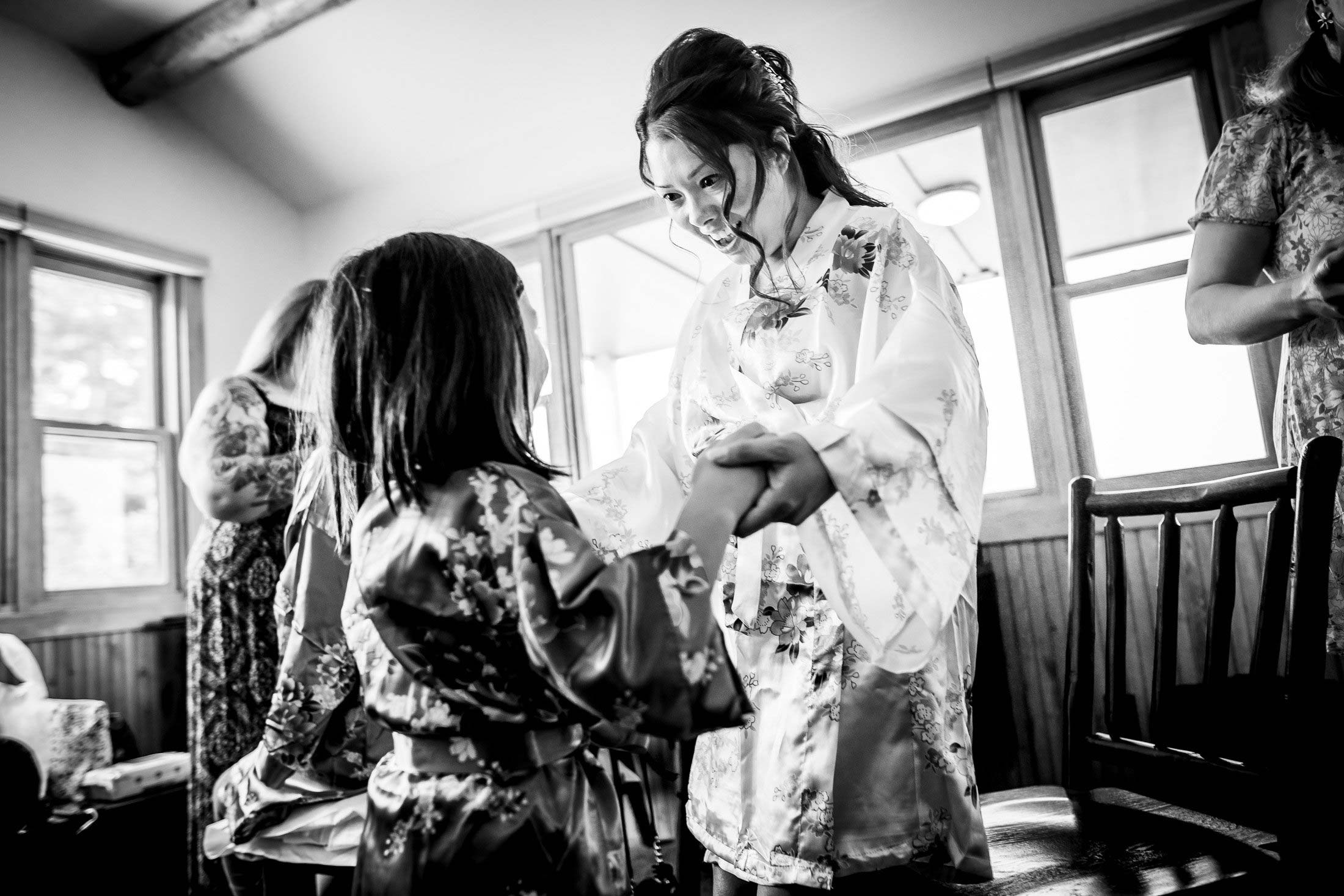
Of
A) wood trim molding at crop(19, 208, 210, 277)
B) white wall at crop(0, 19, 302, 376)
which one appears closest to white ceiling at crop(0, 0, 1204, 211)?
white wall at crop(0, 19, 302, 376)

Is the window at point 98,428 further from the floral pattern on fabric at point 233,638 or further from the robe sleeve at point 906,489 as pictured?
the robe sleeve at point 906,489

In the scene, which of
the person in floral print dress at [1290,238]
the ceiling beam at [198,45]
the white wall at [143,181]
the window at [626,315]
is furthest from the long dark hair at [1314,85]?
the white wall at [143,181]

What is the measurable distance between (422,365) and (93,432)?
351cm

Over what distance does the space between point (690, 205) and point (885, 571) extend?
21.4 inches

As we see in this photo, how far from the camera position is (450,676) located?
77 centimetres

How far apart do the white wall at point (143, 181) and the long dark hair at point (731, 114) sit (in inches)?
135

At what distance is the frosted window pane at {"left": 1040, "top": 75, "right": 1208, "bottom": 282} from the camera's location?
2.85 m

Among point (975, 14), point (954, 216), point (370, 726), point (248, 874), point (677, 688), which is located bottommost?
point (248, 874)

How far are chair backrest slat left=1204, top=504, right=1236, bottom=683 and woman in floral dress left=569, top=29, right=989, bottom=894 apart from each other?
0.28 meters

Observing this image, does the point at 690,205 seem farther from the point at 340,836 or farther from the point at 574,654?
the point at 340,836

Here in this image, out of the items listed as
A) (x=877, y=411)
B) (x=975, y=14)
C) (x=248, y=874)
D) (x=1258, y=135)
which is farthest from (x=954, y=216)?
(x=248, y=874)

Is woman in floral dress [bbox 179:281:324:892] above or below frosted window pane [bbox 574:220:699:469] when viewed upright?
below

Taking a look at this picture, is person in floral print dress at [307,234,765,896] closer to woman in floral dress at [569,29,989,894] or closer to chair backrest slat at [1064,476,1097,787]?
woman in floral dress at [569,29,989,894]

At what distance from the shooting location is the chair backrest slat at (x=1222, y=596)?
975 mm
